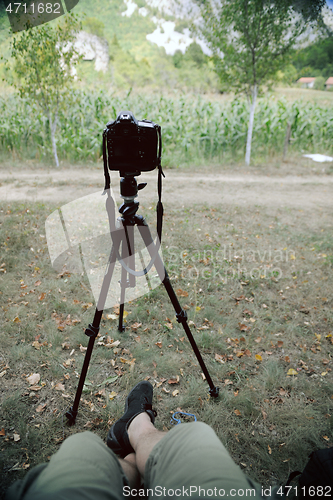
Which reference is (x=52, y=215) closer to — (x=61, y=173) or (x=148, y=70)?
(x=61, y=173)

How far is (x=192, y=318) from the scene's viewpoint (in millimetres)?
2492

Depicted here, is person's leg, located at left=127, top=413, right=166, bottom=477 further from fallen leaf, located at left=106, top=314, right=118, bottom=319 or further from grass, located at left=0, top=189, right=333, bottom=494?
fallen leaf, located at left=106, top=314, right=118, bottom=319

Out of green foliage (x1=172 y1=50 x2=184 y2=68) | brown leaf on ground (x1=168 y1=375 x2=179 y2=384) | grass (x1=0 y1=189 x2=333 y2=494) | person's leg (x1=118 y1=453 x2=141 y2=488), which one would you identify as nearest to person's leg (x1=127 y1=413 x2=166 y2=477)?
person's leg (x1=118 y1=453 x2=141 y2=488)

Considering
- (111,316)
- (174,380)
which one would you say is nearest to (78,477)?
(174,380)

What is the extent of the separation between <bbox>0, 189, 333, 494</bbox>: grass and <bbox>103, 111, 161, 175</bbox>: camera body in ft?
4.68

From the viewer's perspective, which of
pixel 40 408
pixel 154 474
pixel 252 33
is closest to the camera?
pixel 154 474

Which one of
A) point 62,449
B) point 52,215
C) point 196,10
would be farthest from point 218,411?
point 196,10

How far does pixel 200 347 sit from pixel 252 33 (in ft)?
22.4

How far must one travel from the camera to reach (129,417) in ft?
4.90

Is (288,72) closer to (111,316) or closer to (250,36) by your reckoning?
(250,36)

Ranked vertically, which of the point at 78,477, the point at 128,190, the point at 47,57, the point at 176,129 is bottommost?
the point at 78,477

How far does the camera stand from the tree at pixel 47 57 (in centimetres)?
548

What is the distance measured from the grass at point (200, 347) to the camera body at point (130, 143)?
1.43m

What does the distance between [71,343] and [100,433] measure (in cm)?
76
